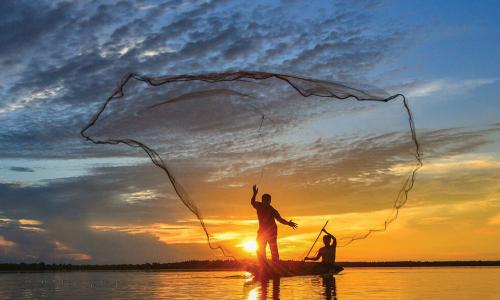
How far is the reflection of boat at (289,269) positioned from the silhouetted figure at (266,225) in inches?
31.4

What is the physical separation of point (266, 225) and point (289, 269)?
396 cm

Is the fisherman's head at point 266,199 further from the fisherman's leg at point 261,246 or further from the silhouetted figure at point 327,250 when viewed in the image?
the silhouetted figure at point 327,250

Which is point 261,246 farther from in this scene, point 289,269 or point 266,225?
point 289,269

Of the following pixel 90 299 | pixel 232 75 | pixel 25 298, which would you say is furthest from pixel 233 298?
pixel 25 298

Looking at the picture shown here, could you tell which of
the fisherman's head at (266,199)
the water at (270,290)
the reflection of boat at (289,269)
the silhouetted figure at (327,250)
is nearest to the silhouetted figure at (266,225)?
the fisherman's head at (266,199)

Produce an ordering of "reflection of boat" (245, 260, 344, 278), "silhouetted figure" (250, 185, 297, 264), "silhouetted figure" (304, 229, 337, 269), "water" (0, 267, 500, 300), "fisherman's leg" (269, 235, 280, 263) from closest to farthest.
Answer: "water" (0, 267, 500, 300), "silhouetted figure" (250, 185, 297, 264), "fisherman's leg" (269, 235, 280, 263), "reflection of boat" (245, 260, 344, 278), "silhouetted figure" (304, 229, 337, 269)

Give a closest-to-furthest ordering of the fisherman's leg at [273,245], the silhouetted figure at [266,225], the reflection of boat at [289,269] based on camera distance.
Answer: the silhouetted figure at [266,225]
the fisherman's leg at [273,245]
the reflection of boat at [289,269]

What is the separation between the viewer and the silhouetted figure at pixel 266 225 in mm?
22656

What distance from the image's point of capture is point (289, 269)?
25688mm

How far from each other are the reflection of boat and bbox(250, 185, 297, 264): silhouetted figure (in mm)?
798

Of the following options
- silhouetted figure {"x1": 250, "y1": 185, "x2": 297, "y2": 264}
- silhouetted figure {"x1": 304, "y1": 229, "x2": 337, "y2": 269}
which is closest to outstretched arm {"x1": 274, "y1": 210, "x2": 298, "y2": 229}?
silhouetted figure {"x1": 250, "y1": 185, "x2": 297, "y2": 264}

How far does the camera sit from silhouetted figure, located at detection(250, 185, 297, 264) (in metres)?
22.7

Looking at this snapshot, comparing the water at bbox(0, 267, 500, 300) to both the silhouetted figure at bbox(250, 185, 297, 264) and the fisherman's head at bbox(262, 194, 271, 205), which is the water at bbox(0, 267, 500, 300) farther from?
the fisherman's head at bbox(262, 194, 271, 205)

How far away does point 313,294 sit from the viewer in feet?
55.4
